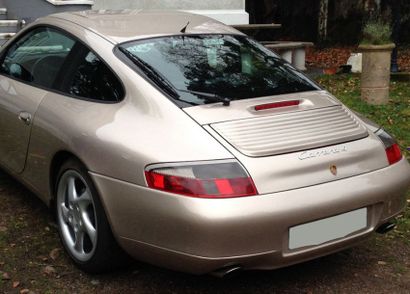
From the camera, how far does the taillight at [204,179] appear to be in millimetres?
2805

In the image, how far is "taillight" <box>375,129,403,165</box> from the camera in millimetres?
3400

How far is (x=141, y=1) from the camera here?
10914 millimetres

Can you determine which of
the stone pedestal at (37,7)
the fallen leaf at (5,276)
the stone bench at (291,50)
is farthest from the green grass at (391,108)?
the stone pedestal at (37,7)

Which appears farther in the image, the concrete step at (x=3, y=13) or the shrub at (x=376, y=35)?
the concrete step at (x=3, y=13)

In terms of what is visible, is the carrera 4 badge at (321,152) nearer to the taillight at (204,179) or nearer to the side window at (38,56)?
the taillight at (204,179)

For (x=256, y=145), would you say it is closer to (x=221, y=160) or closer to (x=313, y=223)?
(x=221, y=160)

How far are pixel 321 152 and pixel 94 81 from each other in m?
1.47

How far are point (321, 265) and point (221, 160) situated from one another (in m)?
1.21

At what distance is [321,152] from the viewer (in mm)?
3100

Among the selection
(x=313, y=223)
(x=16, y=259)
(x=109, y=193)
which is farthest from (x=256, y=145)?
(x=16, y=259)

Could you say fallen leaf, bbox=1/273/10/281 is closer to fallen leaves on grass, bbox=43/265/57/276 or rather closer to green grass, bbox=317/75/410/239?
fallen leaves on grass, bbox=43/265/57/276

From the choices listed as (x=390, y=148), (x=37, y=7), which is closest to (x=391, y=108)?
(x=390, y=148)

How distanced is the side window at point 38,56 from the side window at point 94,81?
0.80 ft

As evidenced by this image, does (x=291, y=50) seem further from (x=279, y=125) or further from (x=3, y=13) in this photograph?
(x=279, y=125)
